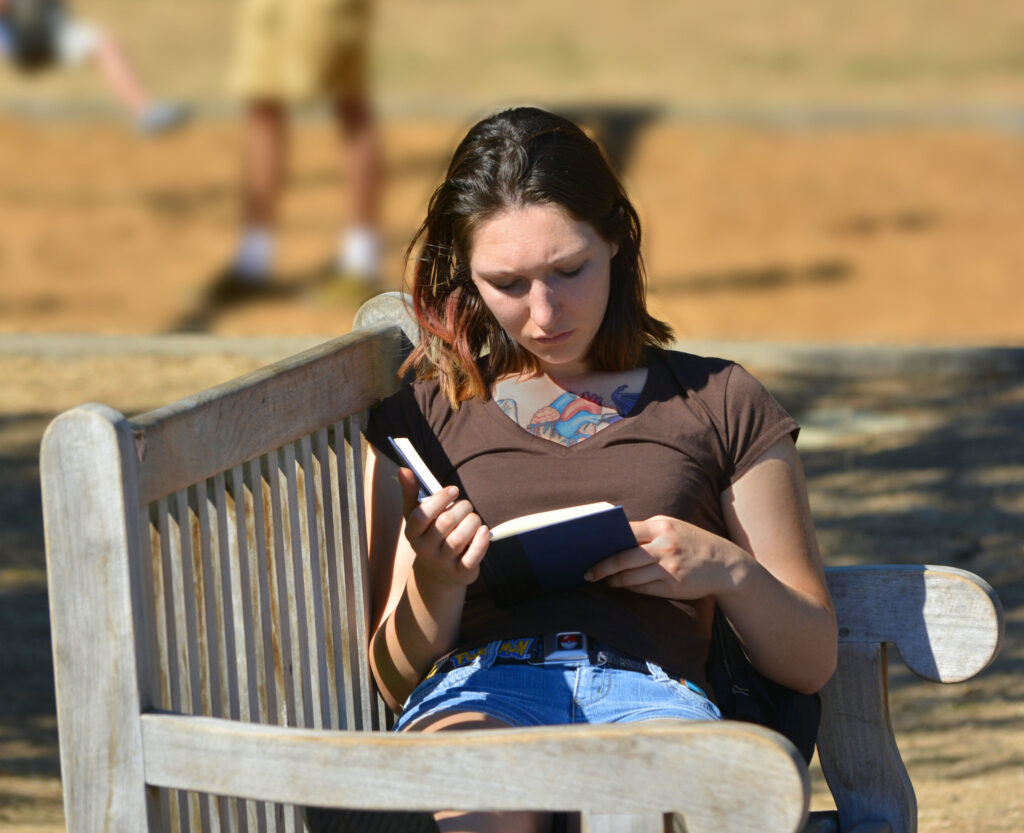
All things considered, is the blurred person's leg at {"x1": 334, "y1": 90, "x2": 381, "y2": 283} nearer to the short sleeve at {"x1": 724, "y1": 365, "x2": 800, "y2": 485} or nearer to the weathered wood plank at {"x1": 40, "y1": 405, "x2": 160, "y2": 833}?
the short sleeve at {"x1": 724, "y1": 365, "x2": 800, "y2": 485}

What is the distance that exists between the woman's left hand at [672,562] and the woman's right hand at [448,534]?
0.58ft

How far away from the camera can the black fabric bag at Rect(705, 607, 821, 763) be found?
228 cm

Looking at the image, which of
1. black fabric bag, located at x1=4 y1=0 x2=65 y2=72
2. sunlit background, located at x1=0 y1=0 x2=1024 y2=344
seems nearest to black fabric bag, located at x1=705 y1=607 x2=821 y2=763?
sunlit background, located at x1=0 y1=0 x2=1024 y2=344

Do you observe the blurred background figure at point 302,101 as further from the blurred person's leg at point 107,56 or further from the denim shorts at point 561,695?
the denim shorts at point 561,695

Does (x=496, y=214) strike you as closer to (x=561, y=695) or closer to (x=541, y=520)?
(x=541, y=520)

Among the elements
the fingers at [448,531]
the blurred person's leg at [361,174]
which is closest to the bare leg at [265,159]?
the blurred person's leg at [361,174]

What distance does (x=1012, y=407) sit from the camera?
20.0ft

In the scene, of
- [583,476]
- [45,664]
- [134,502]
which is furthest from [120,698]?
[45,664]

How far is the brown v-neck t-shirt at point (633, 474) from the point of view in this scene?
2281mm

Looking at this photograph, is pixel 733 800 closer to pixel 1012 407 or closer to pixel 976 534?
pixel 976 534

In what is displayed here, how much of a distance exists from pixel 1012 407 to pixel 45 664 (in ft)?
12.2

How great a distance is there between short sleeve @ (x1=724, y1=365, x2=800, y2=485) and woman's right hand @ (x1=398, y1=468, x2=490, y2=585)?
438 millimetres

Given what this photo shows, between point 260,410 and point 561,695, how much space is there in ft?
1.89

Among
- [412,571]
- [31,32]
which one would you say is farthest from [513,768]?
[31,32]
